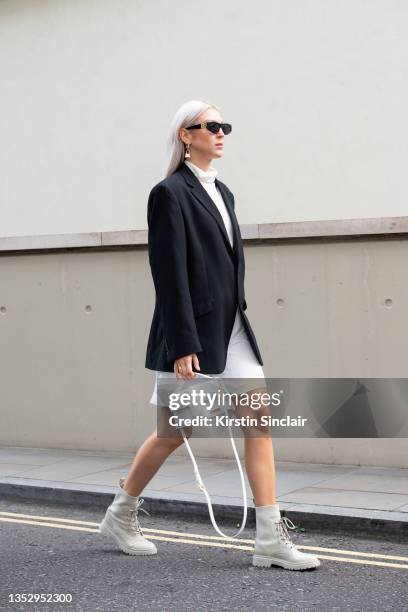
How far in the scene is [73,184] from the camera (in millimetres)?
9203

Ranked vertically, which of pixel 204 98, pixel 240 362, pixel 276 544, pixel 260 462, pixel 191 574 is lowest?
pixel 191 574

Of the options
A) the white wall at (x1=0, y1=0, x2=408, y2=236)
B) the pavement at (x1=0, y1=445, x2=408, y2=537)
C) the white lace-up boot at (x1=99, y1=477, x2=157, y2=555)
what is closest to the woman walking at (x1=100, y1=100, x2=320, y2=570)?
the white lace-up boot at (x1=99, y1=477, x2=157, y2=555)

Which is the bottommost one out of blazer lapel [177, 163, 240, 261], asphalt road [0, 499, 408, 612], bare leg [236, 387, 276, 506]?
asphalt road [0, 499, 408, 612]

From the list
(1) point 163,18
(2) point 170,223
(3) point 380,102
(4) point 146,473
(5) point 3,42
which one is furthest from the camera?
(5) point 3,42

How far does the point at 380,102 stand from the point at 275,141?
860 mm

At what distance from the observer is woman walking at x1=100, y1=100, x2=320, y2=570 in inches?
A: 194

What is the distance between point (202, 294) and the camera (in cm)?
499

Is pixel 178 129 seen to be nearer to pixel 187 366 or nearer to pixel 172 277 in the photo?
pixel 172 277

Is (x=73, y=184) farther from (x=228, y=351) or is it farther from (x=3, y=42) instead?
(x=228, y=351)

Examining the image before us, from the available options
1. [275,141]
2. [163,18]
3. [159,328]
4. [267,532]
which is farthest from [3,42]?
[267,532]

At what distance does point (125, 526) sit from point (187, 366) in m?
0.99

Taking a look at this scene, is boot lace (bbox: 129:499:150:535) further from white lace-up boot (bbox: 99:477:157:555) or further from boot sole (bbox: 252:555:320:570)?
boot sole (bbox: 252:555:320:570)

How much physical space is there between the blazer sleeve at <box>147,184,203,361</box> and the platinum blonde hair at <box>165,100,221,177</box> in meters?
0.25

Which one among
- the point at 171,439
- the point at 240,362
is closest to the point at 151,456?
the point at 171,439
